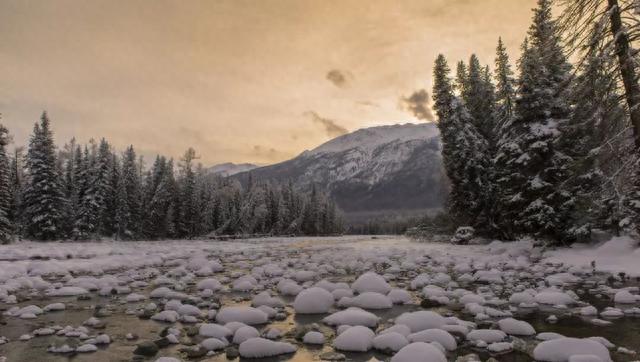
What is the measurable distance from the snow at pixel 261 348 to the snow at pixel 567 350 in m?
3.88

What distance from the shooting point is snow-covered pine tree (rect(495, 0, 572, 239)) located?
22875 mm

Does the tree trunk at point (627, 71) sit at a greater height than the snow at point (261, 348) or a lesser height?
greater

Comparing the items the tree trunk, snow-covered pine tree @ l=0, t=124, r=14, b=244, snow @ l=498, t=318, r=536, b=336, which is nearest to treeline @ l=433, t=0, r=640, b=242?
the tree trunk

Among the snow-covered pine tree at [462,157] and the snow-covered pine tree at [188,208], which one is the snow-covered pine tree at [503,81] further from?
the snow-covered pine tree at [188,208]

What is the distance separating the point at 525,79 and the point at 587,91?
15.8 metres

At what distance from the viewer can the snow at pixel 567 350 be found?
22.0 ft

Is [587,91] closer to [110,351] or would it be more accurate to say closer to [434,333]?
[434,333]

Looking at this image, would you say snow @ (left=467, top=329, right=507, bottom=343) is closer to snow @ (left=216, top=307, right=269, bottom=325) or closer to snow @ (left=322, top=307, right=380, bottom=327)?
snow @ (left=322, top=307, right=380, bottom=327)

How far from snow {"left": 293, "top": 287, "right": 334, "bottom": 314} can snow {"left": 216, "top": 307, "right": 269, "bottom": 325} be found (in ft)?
4.03

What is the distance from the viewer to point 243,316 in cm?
942

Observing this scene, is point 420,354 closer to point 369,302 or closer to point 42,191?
point 369,302

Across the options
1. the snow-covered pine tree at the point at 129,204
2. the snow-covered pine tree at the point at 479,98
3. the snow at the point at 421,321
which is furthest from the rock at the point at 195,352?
the snow-covered pine tree at the point at 129,204

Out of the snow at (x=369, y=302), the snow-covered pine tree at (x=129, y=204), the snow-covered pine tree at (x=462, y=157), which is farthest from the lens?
the snow-covered pine tree at (x=129, y=204)

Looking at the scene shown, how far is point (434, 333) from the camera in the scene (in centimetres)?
771
